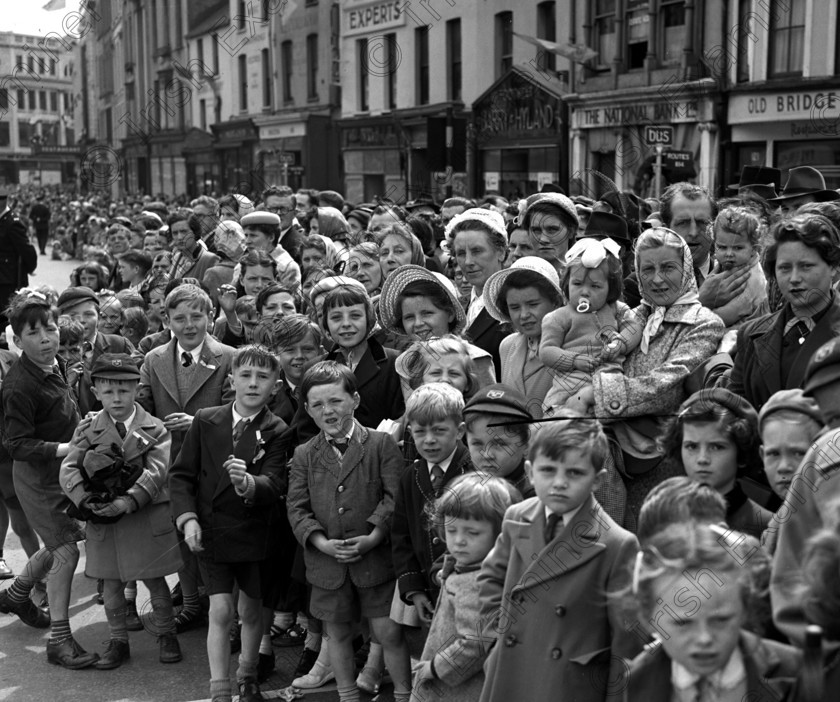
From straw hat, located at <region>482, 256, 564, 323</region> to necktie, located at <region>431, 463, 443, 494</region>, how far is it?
3.62ft

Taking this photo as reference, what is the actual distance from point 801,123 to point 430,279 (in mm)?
12398

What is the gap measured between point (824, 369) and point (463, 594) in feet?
4.97

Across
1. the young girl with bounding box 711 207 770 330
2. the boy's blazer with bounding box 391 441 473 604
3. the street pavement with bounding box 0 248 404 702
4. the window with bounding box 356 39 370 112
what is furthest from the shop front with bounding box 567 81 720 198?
the boy's blazer with bounding box 391 441 473 604

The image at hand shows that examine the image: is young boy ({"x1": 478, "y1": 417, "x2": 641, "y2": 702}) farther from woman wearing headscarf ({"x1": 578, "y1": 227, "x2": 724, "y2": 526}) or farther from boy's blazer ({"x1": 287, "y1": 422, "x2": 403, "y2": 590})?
boy's blazer ({"x1": 287, "y1": 422, "x2": 403, "y2": 590})

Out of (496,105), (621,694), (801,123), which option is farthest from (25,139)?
(621,694)

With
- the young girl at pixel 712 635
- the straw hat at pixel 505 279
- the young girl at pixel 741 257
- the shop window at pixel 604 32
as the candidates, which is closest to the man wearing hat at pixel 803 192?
the young girl at pixel 741 257

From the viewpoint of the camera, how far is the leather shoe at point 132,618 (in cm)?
629

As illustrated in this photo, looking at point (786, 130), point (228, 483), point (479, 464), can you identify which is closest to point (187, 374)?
point (228, 483)

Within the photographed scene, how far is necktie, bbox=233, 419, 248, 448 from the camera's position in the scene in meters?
5.25

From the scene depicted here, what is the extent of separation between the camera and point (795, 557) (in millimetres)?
2621

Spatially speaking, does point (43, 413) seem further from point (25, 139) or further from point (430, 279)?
point (25, 139)

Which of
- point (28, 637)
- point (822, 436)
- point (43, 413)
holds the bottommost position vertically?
point (28, 637)

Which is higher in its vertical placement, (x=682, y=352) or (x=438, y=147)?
(x=438, y=147)

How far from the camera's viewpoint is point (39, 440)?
6.14 metres
